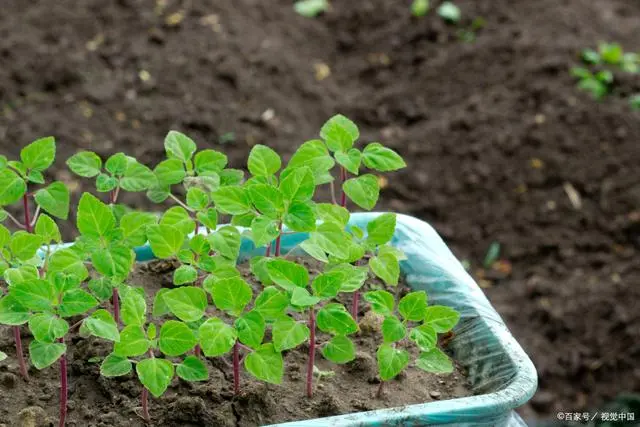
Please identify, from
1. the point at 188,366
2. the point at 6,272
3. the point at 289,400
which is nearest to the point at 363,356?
the point at 289,400

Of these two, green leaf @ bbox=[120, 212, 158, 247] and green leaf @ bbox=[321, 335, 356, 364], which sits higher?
green leaf @ bbox=[120, 212, 158, 247]

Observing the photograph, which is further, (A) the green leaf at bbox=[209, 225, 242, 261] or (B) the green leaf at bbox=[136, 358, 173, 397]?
(A) the green leaf at bbox=[209, 225, 242, 261]

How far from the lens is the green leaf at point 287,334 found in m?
1.27

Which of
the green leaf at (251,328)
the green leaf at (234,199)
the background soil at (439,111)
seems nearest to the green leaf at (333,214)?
the green leaf at (234,199)

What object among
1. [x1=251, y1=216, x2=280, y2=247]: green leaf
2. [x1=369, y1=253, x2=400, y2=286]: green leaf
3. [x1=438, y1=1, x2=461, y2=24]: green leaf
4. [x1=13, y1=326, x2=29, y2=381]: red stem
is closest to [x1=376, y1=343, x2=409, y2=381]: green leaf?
[x1=369, y1=253, x2=400, y2=286]: green leaf

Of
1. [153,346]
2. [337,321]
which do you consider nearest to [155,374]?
[153,346]

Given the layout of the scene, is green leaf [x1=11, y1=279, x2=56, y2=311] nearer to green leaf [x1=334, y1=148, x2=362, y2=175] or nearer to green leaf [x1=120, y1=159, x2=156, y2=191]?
green leaf [x1=120, y1=159, x2=156, y2=191]

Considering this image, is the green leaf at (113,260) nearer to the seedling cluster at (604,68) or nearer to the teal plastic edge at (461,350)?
the teal plastic edge at (461,350)

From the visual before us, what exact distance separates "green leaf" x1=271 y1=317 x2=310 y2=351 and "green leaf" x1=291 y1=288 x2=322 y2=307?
0.15 feet

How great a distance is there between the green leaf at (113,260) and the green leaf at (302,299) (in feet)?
0.77

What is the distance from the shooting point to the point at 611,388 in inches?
111

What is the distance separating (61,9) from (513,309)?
235cm

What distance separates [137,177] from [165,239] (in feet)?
0.49

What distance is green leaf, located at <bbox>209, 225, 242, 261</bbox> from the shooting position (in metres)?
1.36
